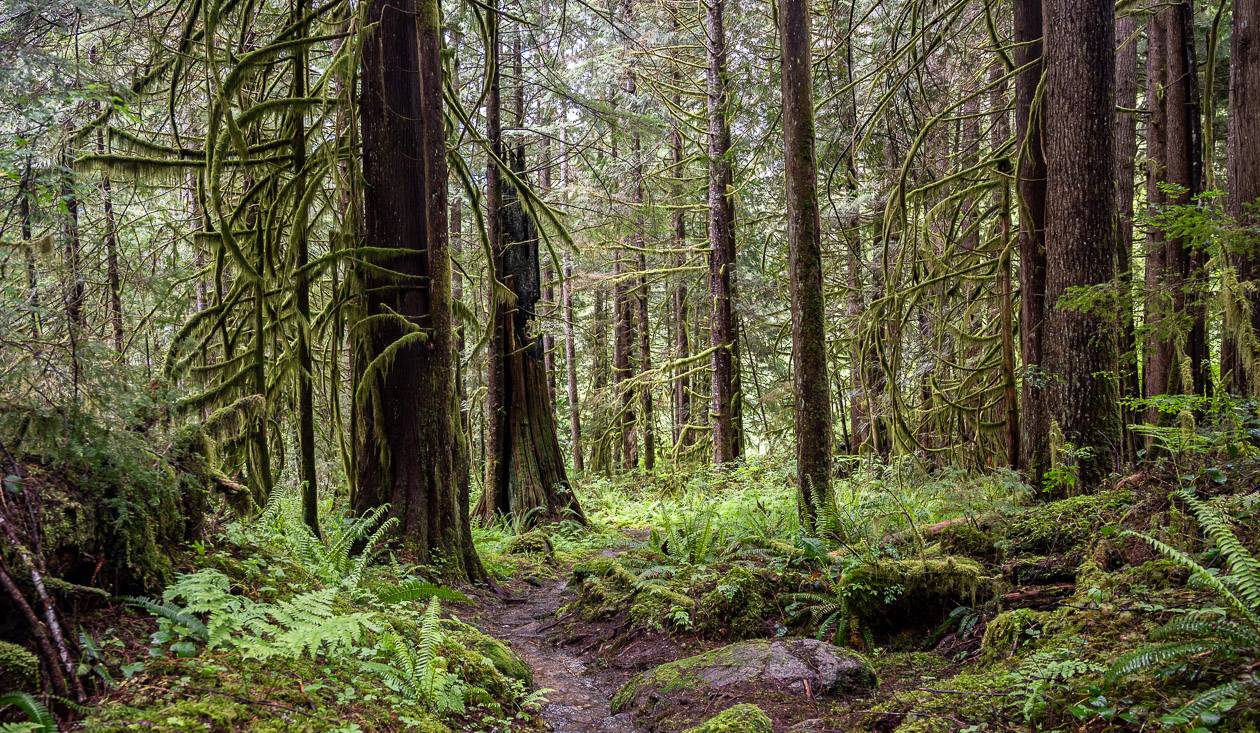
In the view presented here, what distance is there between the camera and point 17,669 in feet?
6.70

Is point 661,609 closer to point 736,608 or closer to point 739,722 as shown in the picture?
point 736,608

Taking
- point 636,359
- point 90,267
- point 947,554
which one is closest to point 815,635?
point 947,554

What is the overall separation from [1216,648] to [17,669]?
12.3 feet

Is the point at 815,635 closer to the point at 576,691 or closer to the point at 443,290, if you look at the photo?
the point at 576,691

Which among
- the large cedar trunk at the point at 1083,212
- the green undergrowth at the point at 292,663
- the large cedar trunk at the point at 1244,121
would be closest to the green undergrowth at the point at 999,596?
the large cedar trunk at the point at 1083,212

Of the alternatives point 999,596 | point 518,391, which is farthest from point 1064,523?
point 518,391

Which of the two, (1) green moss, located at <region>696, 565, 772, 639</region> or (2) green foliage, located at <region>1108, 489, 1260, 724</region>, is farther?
(1) green moss, located at <region>696, 565, 772, 639</region>

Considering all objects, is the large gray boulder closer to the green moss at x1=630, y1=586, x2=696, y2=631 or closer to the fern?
the green moss at x1=630, y1=586, x2=696, y2=631

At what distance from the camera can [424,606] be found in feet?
17.1

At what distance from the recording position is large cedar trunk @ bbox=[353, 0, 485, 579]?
6.42 m

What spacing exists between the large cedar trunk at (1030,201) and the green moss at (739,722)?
502cm

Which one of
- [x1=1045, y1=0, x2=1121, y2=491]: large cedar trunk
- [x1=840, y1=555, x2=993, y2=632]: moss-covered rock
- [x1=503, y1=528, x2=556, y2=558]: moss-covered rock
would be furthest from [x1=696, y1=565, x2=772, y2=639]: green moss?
[x1=503, y1=528, x2=556, y2=558]: moss-covered rock

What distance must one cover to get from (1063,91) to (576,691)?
20.3ft

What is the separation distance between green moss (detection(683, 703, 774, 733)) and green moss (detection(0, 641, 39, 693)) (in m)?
2.53
